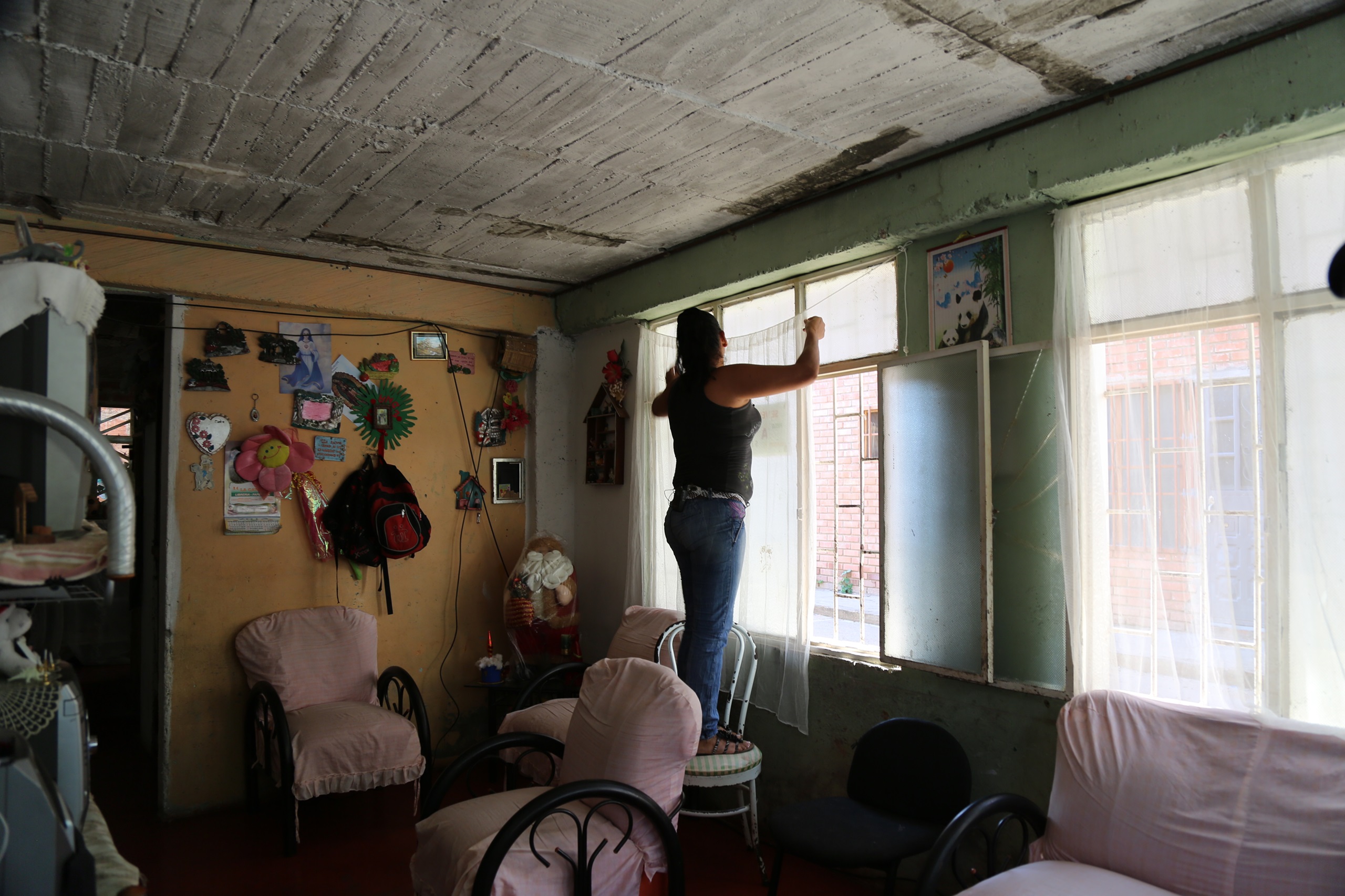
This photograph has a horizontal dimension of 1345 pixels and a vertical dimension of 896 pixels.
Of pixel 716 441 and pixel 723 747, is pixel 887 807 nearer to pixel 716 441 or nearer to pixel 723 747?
pixel 723 747

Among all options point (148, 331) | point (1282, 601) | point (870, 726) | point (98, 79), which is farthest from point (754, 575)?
point (148, 331)

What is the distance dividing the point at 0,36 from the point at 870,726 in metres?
3.53

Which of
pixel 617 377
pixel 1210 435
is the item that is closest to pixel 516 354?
pixel 617 377

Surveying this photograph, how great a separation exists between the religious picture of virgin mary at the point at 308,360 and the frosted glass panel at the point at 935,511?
294 centimetres

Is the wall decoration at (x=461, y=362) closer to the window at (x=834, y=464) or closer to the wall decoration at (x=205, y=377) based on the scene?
the wall decoration at (x=205, y=377)

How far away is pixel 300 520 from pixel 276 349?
91 centimetres

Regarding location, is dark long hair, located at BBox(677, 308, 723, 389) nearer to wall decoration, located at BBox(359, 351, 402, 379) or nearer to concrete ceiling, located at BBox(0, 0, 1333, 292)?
concrete ceiling, located at BBox(0, 0, 1333, 292)

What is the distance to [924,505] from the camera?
3.04 m

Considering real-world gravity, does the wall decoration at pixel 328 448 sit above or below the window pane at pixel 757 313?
below

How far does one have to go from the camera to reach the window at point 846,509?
3.40 m

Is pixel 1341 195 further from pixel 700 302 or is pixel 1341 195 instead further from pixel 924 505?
pixel 700 302

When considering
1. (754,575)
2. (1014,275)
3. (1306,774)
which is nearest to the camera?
(1306,774)

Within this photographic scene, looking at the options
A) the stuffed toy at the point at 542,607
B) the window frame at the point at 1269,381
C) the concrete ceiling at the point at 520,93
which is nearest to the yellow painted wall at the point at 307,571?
the stuffed toy at the point at 542,607

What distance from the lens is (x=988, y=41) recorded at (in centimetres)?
220
